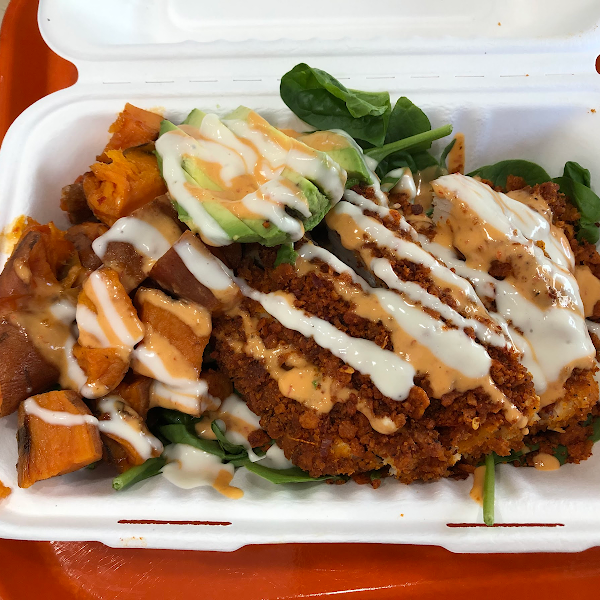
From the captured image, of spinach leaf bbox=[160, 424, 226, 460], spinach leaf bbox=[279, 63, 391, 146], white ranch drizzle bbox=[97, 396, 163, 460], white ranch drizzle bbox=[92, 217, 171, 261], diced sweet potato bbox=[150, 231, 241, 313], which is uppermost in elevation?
spinach leaf bbox=[279, 63, 391, 146]

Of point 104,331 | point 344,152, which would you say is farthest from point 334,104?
point 104,331

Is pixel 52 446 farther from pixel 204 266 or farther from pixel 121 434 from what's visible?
pixel 204 266

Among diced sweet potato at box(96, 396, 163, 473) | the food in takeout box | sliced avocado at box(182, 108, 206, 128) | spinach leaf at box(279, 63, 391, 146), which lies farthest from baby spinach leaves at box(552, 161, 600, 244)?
diced sweet potato at box(96, 396, 163, 473)

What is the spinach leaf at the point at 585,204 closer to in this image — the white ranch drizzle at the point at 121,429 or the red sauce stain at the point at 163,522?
the red sauce stain at the point at 163,522

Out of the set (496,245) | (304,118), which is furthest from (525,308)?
(304,118)

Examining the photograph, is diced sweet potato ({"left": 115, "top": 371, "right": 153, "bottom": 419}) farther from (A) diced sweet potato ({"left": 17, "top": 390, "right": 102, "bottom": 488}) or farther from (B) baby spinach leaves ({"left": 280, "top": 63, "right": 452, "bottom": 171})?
(B) baby spinach leaves ({"left": 280, "top": 63, "right": 452, "bottom": 171})

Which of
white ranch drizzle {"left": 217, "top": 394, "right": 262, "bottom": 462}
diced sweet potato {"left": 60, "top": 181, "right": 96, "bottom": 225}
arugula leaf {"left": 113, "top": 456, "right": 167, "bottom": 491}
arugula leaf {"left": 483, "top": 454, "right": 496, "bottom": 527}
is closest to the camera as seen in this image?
arugula leaf {"left": 483, "top": 454, "right": 496, "bottom": 527}

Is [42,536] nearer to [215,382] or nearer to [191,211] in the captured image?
[215,382]
